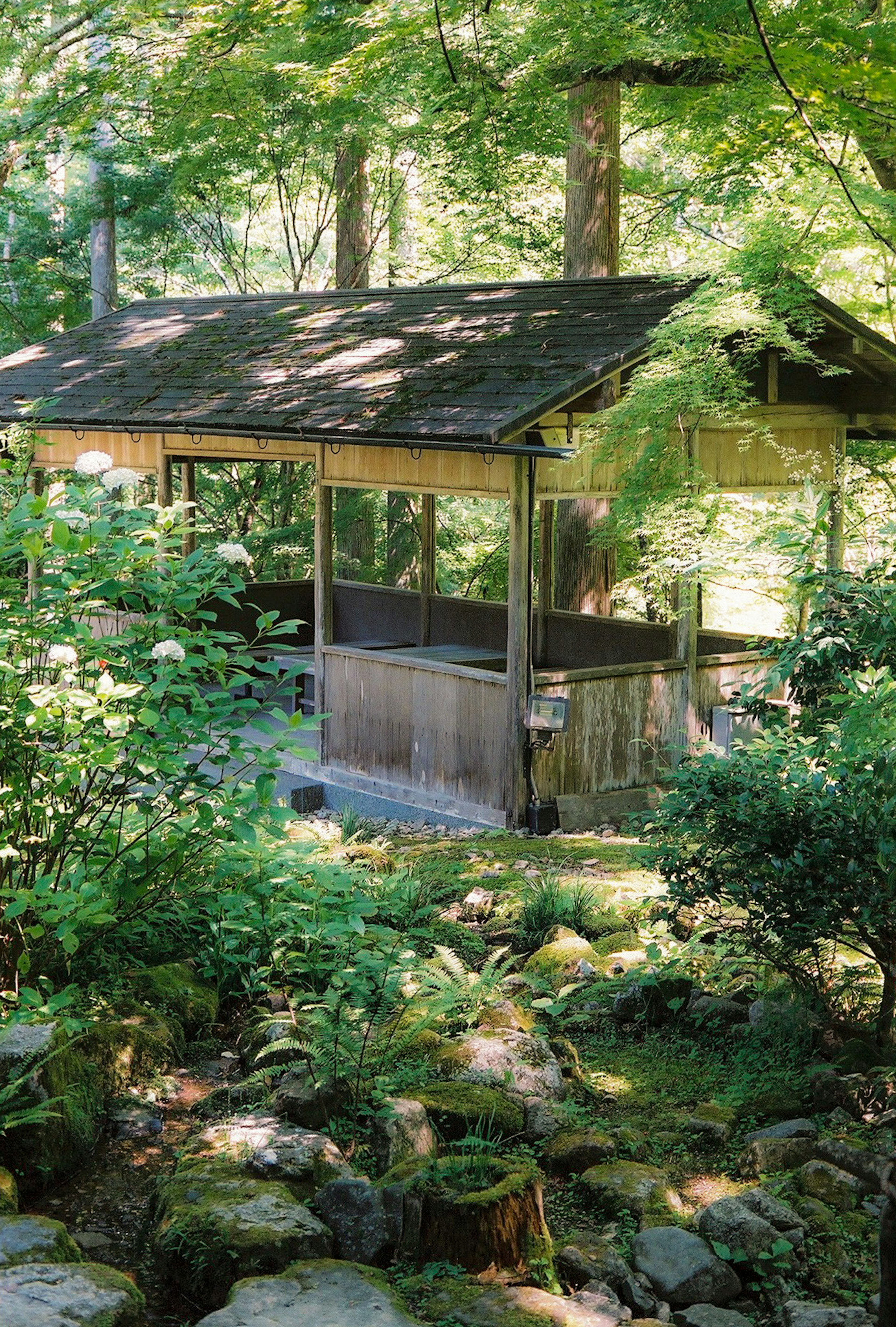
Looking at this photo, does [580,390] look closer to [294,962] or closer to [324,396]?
[324,396]

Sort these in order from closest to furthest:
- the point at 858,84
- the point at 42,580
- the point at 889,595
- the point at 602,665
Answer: the point at 42,580
the point at 889,595
the point at 858,84
the point at 602,665

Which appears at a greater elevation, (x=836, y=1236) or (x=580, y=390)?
(x=580, y=390)

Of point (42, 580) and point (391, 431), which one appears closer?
point (42, 580)

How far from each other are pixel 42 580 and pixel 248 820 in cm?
106

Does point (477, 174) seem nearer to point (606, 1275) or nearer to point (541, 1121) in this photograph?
point (541, 1121)

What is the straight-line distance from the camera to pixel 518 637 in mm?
9320

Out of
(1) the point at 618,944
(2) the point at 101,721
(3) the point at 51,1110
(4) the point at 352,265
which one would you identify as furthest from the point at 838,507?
(4) the point at 352,265

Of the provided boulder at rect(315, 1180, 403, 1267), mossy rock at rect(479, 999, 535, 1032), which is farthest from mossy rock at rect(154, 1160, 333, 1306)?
mossy rock at rect(479, 999, 535, 1032)

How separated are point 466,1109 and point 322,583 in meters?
7.14

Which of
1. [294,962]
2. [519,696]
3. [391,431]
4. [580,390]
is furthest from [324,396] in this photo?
[294,962]

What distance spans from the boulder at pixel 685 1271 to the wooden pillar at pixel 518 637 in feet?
18.8

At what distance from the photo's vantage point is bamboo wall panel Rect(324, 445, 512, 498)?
31.3ft

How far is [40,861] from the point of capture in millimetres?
4664

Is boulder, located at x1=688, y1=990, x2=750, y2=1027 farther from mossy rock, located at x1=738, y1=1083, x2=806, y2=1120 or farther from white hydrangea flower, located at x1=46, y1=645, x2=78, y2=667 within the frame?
white hydrangea flower, located at x1=46, y1=645, x2=78, y2=667
